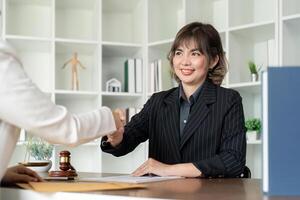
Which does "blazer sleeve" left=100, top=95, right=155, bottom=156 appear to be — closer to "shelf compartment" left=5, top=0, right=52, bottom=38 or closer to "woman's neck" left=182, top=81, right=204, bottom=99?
"woman's neck" left=182, top=81, right=204, bottom=99

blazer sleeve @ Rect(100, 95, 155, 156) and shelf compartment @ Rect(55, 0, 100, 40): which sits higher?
shelf compartment @ Rect(55, 0, 100, 40)

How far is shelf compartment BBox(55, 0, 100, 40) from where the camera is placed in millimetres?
4214

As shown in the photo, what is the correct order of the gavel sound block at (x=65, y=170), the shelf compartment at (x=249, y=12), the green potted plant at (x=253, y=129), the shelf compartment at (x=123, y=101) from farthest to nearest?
the shelf compartment at (x=123, y=101), the shelf compartment at (x=249, y=12), the green potted plant at (x=253, y=129), the gavel sound block at (x=65, y=170)

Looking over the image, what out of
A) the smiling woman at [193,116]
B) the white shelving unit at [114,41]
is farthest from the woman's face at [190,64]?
the white shelving unit at [114,41]

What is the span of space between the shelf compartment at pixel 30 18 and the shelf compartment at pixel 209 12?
1.10 m

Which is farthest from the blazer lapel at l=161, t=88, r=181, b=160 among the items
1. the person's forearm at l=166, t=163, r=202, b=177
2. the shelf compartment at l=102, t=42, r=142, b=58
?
the shelf compartment at l=102, t=42, r=142, b=58

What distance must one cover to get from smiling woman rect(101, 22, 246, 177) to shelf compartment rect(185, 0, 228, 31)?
1.69 meters

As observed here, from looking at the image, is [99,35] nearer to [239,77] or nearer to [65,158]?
[239,77]

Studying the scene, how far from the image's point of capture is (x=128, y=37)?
4441mm

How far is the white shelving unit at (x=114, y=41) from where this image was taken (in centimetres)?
372

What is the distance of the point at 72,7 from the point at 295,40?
1853mm

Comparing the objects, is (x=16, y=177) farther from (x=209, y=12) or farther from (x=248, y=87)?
(x=209, y=12)

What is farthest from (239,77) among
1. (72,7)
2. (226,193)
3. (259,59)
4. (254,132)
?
(226,193)

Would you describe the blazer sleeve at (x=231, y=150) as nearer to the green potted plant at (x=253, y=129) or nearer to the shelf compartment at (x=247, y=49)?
the green potted plant at (x=253, y=129)
